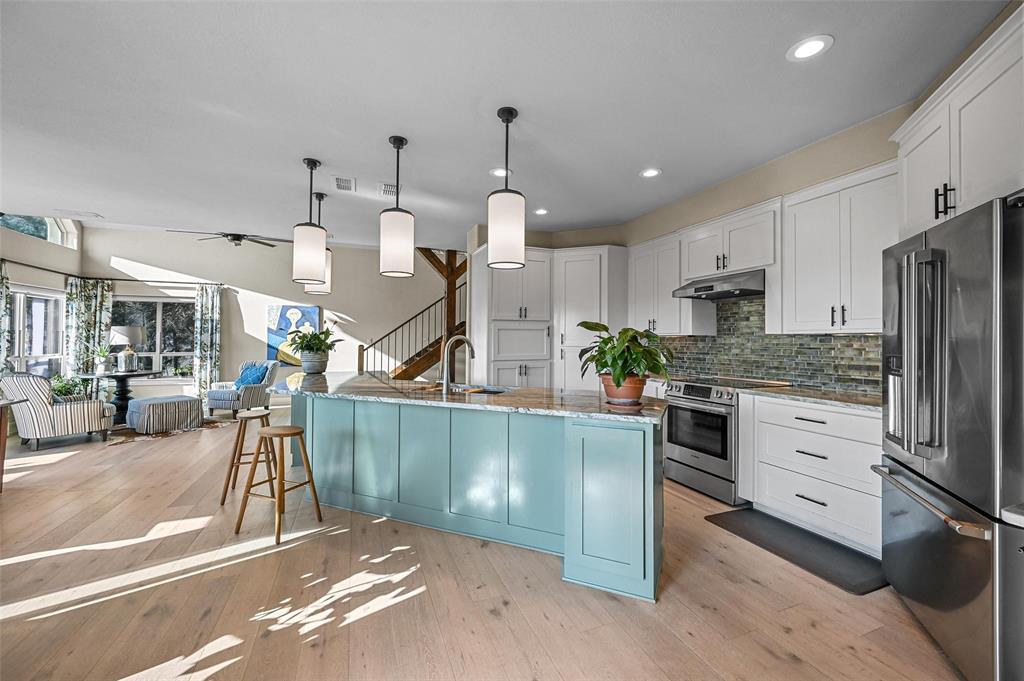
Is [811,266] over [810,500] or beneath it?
over

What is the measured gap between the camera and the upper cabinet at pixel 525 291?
5141 mm

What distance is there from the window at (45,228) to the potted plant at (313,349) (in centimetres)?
471

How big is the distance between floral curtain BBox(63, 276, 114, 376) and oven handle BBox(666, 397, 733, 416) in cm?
861

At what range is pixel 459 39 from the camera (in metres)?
2.10

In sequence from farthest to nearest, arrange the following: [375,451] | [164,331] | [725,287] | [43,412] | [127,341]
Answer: [164,331] < [127,341] < [43,412] < [725,287] < [375,451]

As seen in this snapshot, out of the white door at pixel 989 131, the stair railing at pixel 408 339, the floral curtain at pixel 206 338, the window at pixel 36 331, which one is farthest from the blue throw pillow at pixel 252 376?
the white door at pixel 989 131

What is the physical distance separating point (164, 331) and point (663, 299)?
8192mm

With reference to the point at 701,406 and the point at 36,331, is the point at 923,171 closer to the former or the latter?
the point at 701,406

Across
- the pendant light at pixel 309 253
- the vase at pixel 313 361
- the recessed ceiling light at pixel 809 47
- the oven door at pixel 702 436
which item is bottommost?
the oven door at pixel 702 436

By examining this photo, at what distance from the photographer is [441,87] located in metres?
2.49

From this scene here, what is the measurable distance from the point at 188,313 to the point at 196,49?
23.3 ft

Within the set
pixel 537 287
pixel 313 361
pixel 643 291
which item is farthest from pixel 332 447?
pixel 643 291

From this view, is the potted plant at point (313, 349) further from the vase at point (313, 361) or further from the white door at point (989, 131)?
the white door at point (989, 131)

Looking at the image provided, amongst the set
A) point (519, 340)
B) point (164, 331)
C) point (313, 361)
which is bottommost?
point (313, 361)
